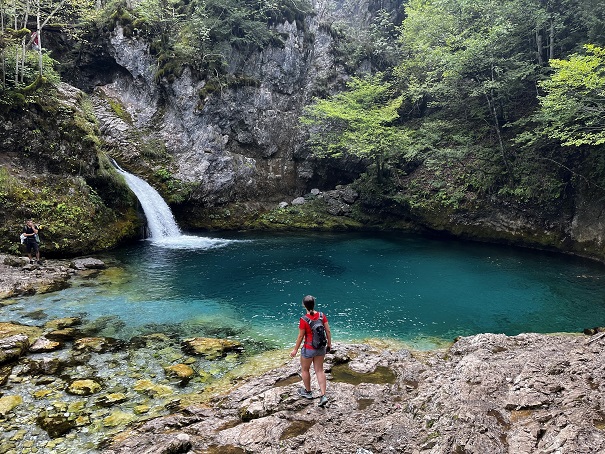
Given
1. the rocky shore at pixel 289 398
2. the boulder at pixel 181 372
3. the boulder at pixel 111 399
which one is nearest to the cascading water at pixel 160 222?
the rocky shore at pixel 289 398

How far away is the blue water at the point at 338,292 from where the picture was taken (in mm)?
11828

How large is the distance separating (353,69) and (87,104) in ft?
72.1

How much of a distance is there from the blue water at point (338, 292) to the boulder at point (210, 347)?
67 centimetres

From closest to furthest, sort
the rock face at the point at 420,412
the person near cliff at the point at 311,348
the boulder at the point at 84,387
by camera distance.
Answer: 1. the rock face at the point at 420,412
2. the person near cliff at the point at 311,348
3. the boulder at the point at 84,387

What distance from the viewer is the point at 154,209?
79.9 feet

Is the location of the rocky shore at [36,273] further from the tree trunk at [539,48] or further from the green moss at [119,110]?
the tree trunk at [539,48]

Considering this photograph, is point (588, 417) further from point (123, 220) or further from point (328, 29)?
point (328, 29)

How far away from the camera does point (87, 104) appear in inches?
882

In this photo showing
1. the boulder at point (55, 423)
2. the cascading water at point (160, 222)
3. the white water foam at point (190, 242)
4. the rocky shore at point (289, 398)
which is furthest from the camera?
the cascading water at point (160, 222)

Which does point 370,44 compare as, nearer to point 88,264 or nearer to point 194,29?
point 194,29

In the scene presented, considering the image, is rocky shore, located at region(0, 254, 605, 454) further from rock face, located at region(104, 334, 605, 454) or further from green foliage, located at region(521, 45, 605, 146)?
green foliage, located at region(521, 45, 605, 146)

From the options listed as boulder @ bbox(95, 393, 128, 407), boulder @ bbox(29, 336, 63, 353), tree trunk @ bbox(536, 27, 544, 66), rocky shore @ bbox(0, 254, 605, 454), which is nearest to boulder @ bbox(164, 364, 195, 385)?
rocky shore @ bbox(0, 254, 605, 454)

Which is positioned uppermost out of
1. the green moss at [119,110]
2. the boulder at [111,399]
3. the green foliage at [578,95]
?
the green moss at [119,110]

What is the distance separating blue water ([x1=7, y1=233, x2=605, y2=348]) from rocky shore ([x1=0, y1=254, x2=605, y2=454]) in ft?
5.74
